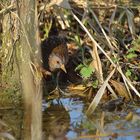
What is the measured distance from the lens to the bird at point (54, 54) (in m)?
6.25

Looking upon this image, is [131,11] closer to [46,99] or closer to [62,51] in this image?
[62,51]

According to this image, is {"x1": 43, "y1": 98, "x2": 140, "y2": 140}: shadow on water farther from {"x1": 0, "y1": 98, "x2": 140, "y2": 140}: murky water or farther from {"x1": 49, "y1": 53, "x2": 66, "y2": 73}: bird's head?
{"x1": 49, "y1": 53, "x2": 66, "y2": 73}: bird's head

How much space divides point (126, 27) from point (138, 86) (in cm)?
143

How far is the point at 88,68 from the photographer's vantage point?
5812 millimetres

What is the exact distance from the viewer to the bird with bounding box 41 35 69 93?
6250 mm

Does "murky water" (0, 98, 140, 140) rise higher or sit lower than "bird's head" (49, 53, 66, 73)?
lower

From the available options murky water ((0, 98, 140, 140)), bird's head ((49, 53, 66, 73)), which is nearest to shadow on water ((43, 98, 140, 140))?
murky water ((0, 98, 140, 140))

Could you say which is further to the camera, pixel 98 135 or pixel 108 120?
pixel 108 120

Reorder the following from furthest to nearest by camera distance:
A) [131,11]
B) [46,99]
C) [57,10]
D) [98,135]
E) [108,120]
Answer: [131,11], [57,10], [46,99], [108,120], [98,135]

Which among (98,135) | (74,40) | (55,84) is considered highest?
(74,40)

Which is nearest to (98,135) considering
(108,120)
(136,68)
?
(108,120)

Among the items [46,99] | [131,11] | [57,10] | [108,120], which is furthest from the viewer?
[131,11]

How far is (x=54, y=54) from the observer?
21.2ft

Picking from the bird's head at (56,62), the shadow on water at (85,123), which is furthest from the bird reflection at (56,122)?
the bird's head at (56,62)
